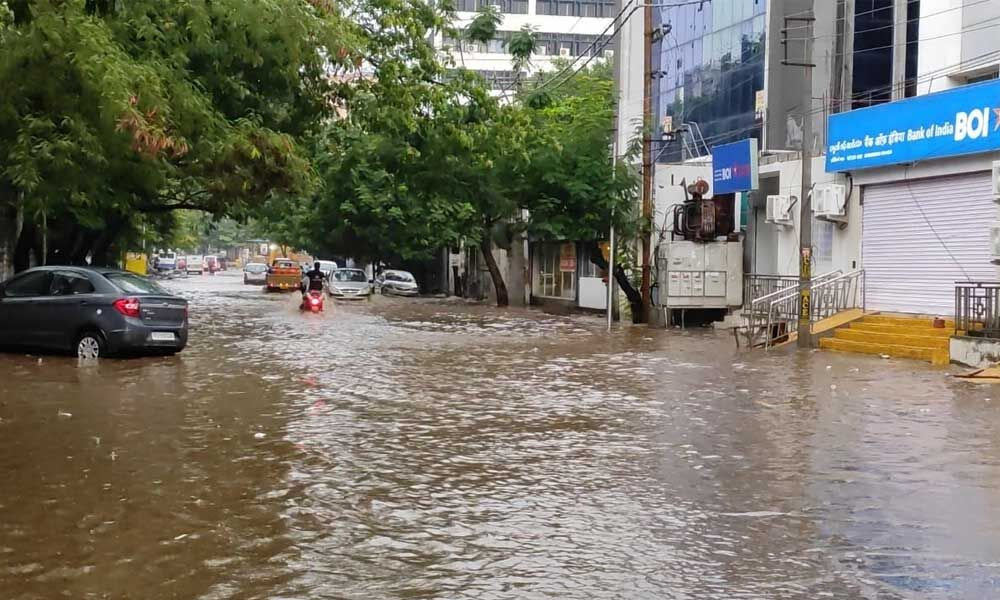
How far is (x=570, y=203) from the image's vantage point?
108ft

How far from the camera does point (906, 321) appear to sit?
20844 mm

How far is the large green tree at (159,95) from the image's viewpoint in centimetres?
1344

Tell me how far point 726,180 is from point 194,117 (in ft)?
51.8

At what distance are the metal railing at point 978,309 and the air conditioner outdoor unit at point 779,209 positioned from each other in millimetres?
7965

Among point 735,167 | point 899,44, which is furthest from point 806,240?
point 899,44

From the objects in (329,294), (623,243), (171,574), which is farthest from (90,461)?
(329,294)

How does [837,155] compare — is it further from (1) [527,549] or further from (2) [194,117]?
(1) [527,549]

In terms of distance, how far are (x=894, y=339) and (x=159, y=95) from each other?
1397 centimetres

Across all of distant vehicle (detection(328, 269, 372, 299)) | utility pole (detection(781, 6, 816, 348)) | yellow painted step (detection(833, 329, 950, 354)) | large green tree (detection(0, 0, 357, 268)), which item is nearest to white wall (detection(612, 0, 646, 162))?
utility pole (detection(781, 6, 816, 348))

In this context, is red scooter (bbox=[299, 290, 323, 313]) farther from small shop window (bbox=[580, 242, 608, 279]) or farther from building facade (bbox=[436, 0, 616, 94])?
building facade (bbox=[436, 0, 616, 94])

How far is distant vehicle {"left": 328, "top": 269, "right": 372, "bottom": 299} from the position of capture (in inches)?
1823

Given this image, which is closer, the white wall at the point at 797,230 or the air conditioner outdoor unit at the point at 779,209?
the white wall at the point at 797,230

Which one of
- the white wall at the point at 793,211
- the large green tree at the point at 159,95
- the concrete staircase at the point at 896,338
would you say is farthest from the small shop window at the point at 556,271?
the large green tree at the point at 159,95

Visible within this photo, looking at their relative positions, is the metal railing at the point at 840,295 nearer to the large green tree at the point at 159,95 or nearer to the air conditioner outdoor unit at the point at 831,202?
the air conditioner outdoor unit at the point at 831,202
